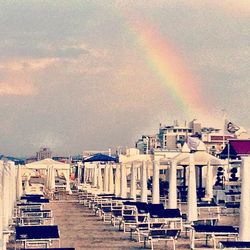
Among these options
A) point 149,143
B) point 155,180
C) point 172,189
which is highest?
point 149,143

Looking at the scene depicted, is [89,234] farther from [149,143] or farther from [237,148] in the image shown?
[149,143]

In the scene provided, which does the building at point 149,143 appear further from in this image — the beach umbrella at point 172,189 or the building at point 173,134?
the beach umbrella at point 172,189

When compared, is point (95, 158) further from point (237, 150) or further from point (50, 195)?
point (237, 150)

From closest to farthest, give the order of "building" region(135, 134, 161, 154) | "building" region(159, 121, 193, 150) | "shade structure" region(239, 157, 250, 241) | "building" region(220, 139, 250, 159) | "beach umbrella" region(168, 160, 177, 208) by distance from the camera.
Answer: "shade structure" region(239, 157, 250, 241)
"beach umbrella" region(168, 160, 177, 208)
"building" region(220, 139, 250, 159)
"building" region(159, 121, 193, 150)
"building" region(135, 134, 161, 154)

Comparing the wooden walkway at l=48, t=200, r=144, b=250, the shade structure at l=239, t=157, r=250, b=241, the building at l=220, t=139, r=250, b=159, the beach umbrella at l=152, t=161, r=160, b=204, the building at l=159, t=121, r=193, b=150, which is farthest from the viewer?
the building at l=159, t=121, r=193, b=150

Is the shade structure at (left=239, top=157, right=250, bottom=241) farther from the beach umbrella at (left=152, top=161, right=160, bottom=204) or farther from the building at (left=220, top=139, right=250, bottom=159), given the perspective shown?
the building at (left=220, top=139, right=250, bottom=159)

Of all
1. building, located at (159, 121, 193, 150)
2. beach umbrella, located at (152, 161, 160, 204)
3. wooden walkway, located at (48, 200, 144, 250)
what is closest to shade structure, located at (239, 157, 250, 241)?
wooden walkway, located at (48, 200, 144, 250)

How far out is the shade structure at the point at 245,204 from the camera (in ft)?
57.1

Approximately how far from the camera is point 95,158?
5225 cm

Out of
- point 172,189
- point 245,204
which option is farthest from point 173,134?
point 245,204

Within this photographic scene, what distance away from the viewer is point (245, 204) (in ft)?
57.9

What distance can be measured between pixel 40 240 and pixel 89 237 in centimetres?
538

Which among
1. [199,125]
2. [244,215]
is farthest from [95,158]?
[199,125]

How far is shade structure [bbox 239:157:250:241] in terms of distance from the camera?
57.1 feet
